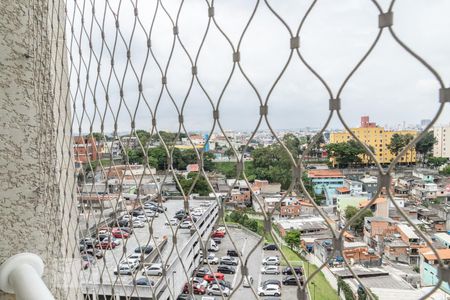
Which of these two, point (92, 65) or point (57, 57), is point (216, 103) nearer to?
point (92, 65)

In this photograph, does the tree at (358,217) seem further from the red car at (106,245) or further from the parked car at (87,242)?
the parked car at (87,242)

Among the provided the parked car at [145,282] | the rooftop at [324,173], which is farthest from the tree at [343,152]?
the parked car at [145,282]

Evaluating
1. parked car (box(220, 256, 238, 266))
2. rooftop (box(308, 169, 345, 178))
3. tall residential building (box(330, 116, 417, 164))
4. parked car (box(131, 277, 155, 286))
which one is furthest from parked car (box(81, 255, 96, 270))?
tall residential building (box(330, 116, 417, 164))

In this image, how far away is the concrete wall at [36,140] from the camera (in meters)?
0.90

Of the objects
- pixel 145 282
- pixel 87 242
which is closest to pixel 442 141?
pixel 145 282

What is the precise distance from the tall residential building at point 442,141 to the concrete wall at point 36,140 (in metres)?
0.89

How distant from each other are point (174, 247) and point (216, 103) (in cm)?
28

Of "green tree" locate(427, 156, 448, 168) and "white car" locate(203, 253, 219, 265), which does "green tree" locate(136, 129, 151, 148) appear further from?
"green tree" locate(427, 156, 448, 168)

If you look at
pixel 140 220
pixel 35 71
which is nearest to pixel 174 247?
pixel 140 220

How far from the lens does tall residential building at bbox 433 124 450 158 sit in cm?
45

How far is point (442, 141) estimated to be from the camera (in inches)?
20.0

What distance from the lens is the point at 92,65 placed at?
3.00ft

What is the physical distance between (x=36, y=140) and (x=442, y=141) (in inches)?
35.7

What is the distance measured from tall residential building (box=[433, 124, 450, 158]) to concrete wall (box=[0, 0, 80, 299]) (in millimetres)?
892
